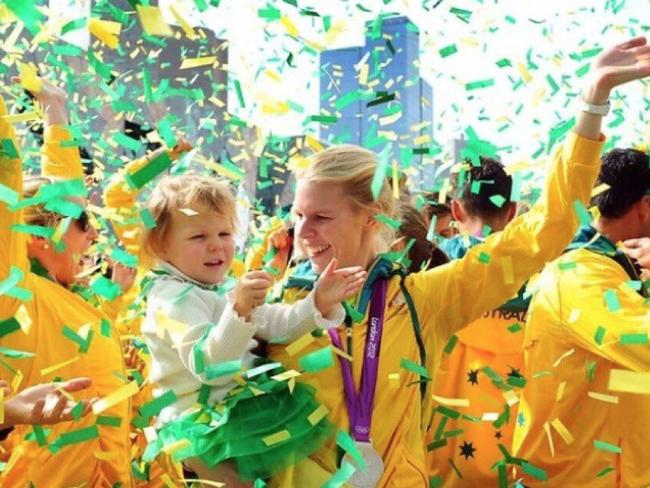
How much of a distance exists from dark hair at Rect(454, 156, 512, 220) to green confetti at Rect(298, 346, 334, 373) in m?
2.01

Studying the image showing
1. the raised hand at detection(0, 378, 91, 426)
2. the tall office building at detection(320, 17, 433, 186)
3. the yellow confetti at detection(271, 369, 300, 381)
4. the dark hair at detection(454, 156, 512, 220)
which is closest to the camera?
the raised hand at detection(0, 378, 91, 426)

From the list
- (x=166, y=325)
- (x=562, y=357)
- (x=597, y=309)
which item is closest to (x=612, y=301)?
(x=597, y=309)

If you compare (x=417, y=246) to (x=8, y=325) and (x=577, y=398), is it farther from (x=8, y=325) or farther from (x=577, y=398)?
(x=8, y=325)

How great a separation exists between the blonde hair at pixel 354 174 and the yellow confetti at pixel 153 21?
0.83m

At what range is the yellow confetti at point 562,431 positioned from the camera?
11.1 ft

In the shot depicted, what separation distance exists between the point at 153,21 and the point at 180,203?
92 centimetres

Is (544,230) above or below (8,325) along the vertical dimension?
above

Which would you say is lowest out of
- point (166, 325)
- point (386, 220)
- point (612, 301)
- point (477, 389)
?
point (477, 389)

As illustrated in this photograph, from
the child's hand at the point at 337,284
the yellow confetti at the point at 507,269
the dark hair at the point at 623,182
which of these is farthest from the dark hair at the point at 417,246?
the child's hand at the point at 337,284

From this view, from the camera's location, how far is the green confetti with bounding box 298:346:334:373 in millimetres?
2580

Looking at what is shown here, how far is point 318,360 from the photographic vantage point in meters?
2.60

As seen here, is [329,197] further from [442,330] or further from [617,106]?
[617,106]

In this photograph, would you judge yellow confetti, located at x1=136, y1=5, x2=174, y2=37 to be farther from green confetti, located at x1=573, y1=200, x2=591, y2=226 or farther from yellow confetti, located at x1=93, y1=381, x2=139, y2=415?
green confetti, located at x1=573, y1=200, x2=591, y2=226

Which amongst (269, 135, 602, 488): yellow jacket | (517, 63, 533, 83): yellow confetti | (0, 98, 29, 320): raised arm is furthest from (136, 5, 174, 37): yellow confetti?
(517, 63, 533, 83): yellow confetti
